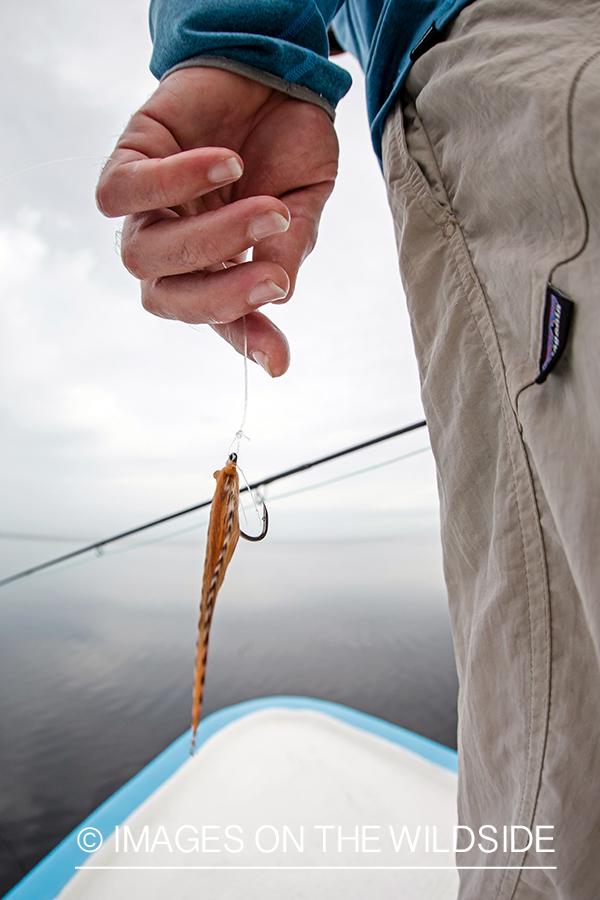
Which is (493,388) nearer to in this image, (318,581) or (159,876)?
(159,876)

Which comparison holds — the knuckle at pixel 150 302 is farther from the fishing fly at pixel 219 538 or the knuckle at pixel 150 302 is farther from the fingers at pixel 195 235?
the fishing fly at pixel 219 538

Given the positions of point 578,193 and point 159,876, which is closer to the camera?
point 578,193

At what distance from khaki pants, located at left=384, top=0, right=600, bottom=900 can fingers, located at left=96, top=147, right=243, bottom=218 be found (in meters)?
0.23

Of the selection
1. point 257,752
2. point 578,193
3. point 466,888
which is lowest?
point 257,752

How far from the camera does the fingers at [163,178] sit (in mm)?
502

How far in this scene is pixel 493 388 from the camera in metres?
0.46

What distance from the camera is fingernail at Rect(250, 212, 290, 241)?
553 mm

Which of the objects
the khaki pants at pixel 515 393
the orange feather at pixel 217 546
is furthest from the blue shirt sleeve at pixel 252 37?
the orange feather at pixel 217 546

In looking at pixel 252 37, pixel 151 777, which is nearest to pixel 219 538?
pixel 252 37

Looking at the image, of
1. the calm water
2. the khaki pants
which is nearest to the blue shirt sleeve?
the khaki pants

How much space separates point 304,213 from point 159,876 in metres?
2.06

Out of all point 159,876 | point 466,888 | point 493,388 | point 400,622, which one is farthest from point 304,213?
point 400,622

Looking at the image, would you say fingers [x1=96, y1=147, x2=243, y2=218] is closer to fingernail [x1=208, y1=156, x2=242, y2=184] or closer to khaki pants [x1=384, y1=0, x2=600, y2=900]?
fingernail [x1=208, y1=156, x2=242, y2=184]

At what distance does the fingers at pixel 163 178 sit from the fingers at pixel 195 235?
0.13 feet
